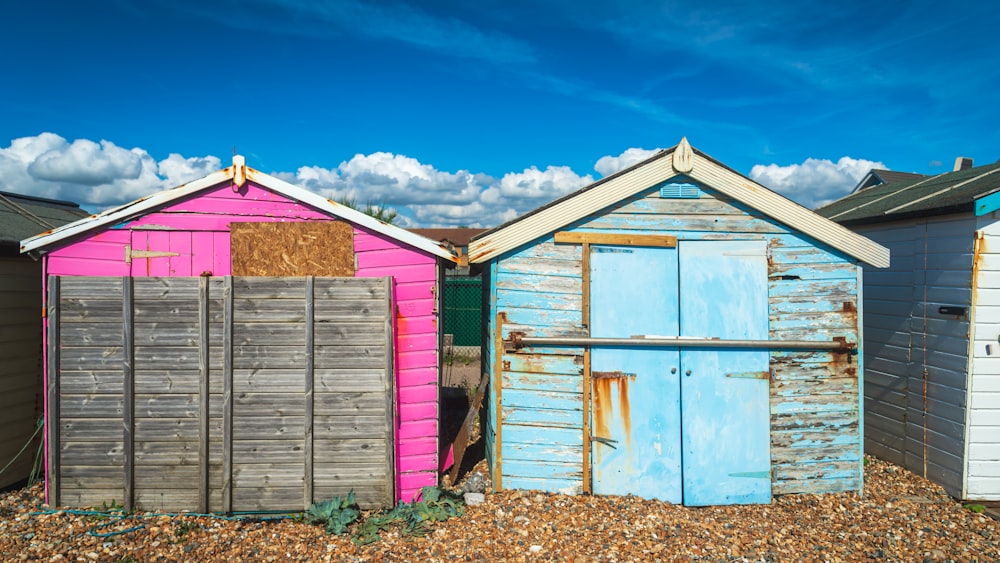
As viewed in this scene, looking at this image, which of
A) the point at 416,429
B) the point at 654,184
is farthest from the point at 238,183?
the point at 654,184

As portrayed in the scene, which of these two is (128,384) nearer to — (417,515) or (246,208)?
(246,208)

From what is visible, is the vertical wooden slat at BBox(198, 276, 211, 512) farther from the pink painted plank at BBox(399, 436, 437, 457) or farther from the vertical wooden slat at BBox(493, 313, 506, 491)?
the vertical wooden slat at BBox(493, 313, 506, 491)

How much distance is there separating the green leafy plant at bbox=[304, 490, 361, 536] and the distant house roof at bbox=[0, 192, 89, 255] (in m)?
4.26

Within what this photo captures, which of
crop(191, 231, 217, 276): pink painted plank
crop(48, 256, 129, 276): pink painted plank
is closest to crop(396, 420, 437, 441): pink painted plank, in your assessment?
crop(191, 231, 217, 276): pink painted plank

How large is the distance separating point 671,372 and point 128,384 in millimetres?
5405

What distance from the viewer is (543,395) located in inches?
231

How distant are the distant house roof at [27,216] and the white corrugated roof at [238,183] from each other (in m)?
0.89

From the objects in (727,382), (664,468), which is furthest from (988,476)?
(664,468)

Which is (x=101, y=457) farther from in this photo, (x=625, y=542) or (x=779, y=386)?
(x=779, y=386)

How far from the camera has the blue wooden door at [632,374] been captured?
5.83 meters

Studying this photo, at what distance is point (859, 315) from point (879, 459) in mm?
2638

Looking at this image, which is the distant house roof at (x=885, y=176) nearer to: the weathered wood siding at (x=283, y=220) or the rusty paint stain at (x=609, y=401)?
the rusty paint stain at (x=609, y=401)

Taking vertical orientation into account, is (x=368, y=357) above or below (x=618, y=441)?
above

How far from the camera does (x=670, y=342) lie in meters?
5.78
